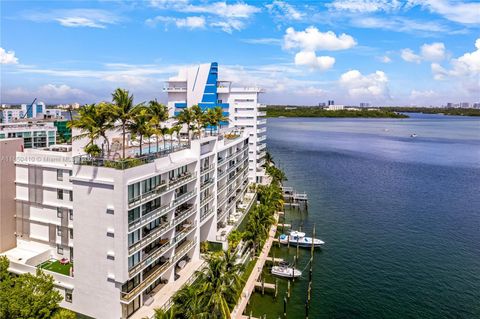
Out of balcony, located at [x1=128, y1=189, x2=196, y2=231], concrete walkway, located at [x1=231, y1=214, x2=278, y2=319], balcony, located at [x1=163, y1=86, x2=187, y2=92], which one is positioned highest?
balcony, located at [x1=163, y1=86, x2=187, y2=92]

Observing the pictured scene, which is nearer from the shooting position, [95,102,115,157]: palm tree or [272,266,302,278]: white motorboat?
[95,102,115,157]: palm tree

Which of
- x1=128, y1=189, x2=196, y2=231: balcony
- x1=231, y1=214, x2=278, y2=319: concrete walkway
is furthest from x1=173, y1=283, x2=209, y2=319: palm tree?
x1=231, y1=214, x2=278, y2=319: concrete walkway

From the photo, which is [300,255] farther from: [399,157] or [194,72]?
[399,157]

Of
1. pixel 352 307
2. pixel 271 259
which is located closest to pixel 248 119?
pixel 271 259

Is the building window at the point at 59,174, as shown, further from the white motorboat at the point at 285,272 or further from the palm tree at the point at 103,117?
the white motorboat at the point at 285,272

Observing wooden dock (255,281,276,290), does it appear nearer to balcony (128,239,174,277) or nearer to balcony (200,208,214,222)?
balcony (200,208,214,222)
